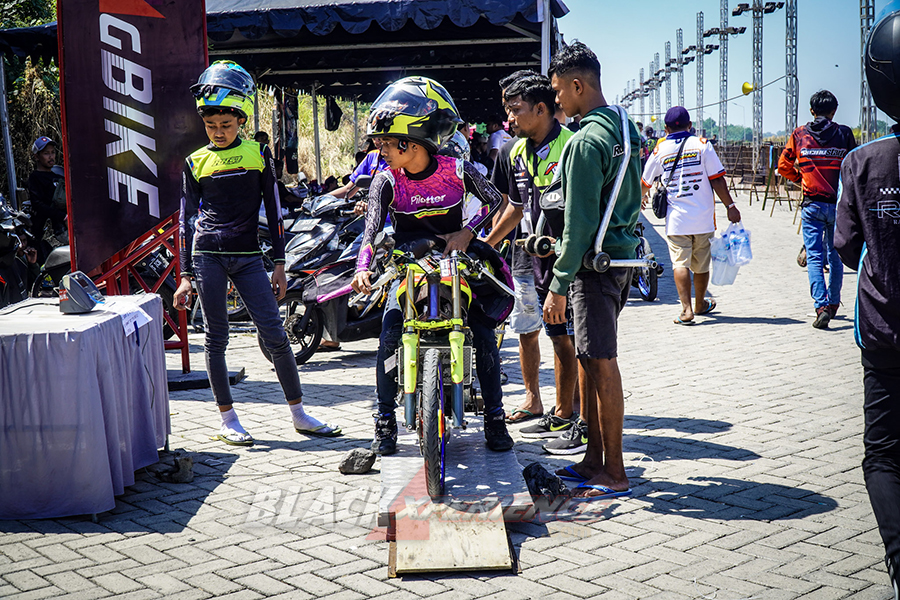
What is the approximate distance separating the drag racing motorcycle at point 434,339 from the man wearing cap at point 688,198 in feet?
17.7

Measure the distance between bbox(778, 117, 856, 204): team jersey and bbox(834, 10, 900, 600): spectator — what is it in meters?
6.05

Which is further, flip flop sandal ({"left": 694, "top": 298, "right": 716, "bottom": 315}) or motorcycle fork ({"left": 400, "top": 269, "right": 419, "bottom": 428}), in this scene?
flip flop sandal ({"left": 694, "top": 298, "right": 716, "bottom": 315})

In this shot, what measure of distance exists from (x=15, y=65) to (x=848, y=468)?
50.0 ft

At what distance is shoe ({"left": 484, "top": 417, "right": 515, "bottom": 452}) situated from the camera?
475 cm

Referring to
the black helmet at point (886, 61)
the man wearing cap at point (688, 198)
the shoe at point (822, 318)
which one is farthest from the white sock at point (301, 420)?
the shoe at point (822, 318)

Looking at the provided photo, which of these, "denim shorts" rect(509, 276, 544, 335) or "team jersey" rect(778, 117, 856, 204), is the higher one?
"team jersey" rect(778, 117, 856, 204)

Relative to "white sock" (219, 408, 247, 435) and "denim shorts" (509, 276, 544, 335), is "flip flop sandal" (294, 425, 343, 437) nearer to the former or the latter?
"white sock" (219, 408, 247, 435)

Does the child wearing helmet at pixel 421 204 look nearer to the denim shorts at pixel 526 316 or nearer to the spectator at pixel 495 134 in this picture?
the denim shorts at pixel 526 316

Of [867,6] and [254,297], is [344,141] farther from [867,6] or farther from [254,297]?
[254,297]

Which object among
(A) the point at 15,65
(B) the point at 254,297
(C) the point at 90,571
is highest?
(A) the point at 15,65

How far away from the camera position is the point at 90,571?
3.62 metres

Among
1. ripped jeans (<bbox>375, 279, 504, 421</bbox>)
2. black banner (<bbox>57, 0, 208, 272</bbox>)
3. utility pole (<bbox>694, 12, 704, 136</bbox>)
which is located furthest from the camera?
utility pole (<bbox>694, 12, 704, 136</bbox>)

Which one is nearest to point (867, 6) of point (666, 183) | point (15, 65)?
point (666, 183)

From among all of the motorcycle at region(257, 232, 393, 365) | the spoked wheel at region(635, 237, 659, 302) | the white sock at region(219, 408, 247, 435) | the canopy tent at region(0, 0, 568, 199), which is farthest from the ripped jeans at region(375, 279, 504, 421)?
the spoked wheel at region(635, 237, 659, 302)
